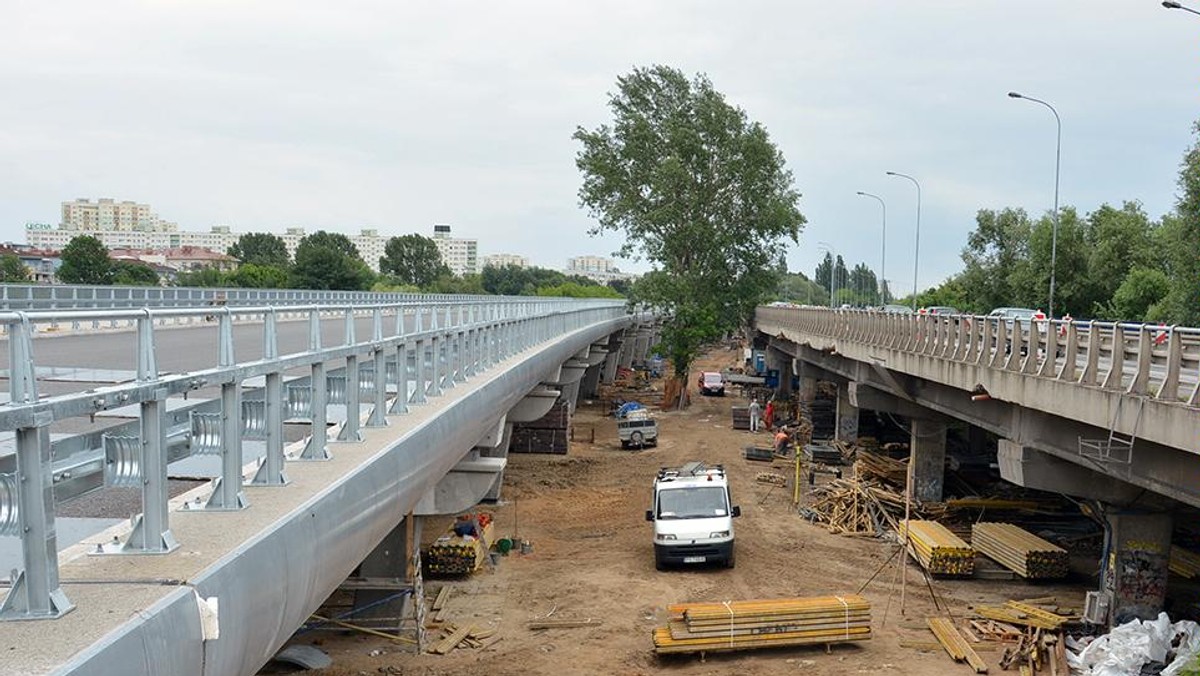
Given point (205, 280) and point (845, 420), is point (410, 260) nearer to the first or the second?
point (205, 280)

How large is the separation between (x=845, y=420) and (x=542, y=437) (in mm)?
14373

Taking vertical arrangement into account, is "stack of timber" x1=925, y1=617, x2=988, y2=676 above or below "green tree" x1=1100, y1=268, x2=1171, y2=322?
below

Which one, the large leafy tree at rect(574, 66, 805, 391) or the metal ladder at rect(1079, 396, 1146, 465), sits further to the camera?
the large leafy tree at rect(574, 66, 805, 391)

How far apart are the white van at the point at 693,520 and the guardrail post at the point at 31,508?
19650 mm

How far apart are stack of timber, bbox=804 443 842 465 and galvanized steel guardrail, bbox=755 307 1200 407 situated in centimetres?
1070

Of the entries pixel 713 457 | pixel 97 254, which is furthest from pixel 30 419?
pixel 97 254

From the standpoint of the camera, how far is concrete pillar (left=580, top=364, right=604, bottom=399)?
6393 centimetres

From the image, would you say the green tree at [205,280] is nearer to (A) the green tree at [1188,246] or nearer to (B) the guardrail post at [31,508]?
(A) the green tree at [1188,246]

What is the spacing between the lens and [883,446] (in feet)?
146

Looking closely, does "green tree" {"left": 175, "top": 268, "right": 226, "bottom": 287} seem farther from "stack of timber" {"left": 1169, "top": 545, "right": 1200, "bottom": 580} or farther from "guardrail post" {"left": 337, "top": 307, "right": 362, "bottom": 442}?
"guardrail post" {"left": 337, "top": 307, "right": 362, "bottom": 442}

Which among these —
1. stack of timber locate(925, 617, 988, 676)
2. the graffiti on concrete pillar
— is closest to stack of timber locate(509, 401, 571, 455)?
stack of timber locate(925, 617, 988, 676)

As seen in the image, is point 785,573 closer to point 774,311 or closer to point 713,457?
point 713,457

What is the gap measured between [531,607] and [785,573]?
623 centimetres

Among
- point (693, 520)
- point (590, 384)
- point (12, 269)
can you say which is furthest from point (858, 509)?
point (12, 269)
